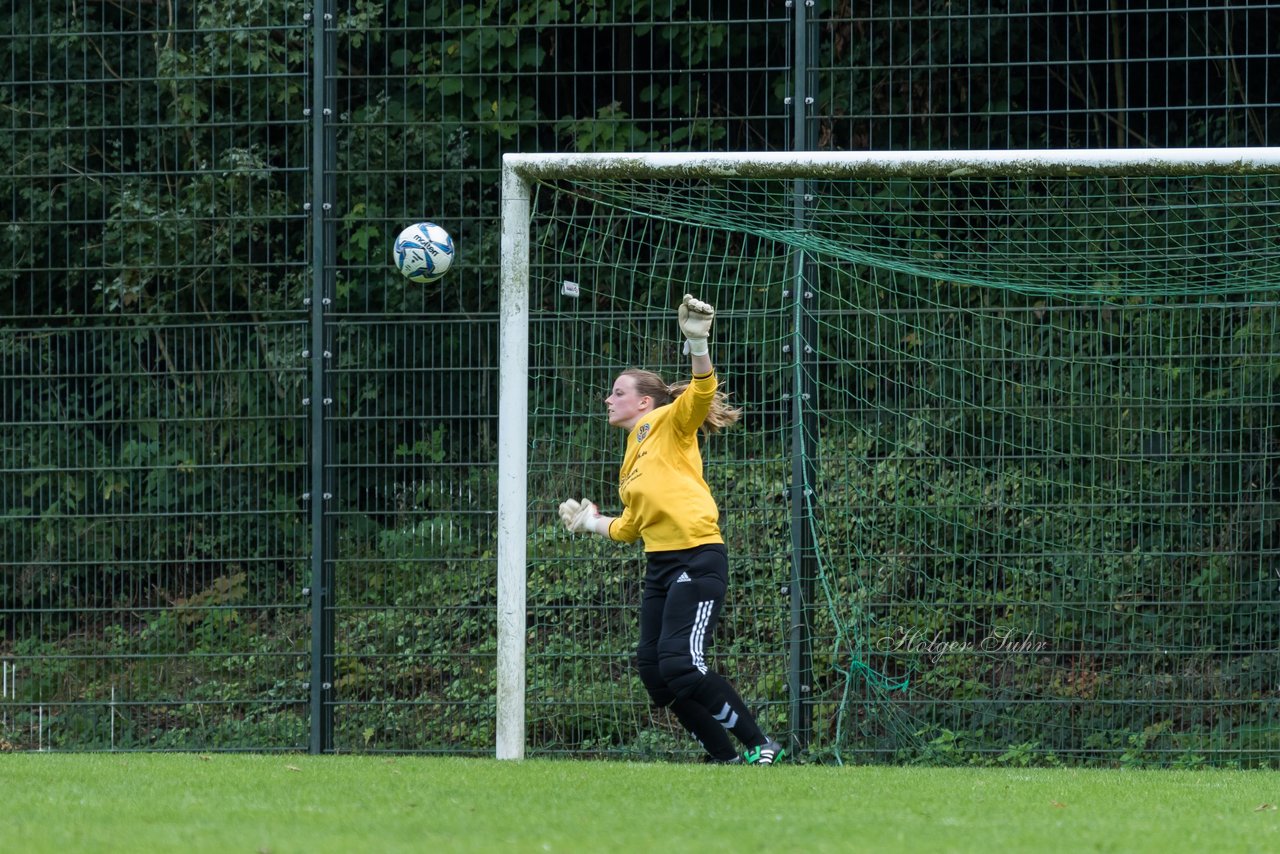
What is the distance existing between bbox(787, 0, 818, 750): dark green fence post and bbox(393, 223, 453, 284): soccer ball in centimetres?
181

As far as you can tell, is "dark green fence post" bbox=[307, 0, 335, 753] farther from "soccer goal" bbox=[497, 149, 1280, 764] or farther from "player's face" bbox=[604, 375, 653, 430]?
"player's face" bbox=[604, 375, 653, 430]

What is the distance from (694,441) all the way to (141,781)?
2.62 m

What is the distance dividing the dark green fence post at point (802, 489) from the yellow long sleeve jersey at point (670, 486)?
51.3 inches

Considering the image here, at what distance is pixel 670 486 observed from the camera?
6.95 meters

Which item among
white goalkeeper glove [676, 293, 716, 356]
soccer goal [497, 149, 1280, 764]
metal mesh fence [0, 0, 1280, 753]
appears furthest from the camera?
metal mesh fence [0, 0, 1280, 753]

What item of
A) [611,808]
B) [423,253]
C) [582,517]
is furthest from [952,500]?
[611,808]

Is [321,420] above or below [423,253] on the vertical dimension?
below

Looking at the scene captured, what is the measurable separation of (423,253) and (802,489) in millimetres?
2227

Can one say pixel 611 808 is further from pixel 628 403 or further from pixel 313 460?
pixel 313 460

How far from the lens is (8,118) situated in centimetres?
1055

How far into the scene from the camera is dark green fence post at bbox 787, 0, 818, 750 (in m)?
8.25

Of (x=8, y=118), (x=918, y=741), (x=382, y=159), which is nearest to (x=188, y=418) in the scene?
(x=382, y=159)

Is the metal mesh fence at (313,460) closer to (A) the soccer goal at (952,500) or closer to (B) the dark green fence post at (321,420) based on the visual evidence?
(B) the dark green fence post at (321,420)

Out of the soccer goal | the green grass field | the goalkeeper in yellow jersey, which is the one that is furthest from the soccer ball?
the green grass field
